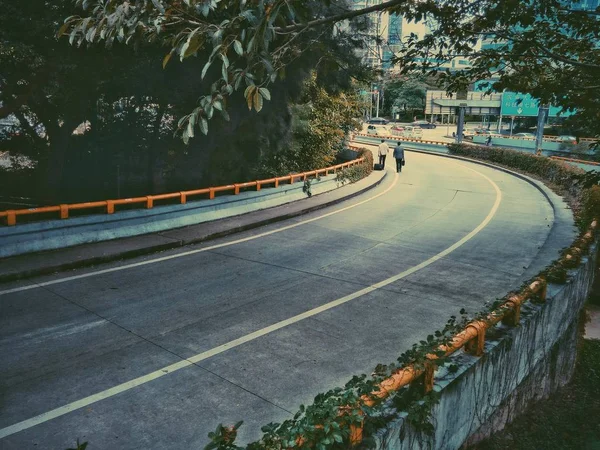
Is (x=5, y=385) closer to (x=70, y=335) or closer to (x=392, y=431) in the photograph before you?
(x=70, y=335)

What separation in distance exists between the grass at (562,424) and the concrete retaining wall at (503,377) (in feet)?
0.68

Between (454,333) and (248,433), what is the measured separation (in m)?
2.31

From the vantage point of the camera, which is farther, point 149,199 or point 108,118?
point 108,118

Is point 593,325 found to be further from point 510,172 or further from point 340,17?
point 510,172

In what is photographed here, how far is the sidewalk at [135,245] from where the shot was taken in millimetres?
10039

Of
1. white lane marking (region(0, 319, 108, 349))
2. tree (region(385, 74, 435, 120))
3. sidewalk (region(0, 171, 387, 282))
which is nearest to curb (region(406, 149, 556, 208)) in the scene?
sidewalk (region(0, 171, 387, 282))

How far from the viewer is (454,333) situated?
5.40 m

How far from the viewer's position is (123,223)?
1276 centimetres

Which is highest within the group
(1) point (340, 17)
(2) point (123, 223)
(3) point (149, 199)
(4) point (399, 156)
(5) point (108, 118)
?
(1) point (340, 17)

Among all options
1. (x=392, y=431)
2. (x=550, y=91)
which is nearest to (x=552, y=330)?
(x=550, y=91)

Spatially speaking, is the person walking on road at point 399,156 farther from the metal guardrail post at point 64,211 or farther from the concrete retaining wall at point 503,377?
the metal guardrail post at point 64,211

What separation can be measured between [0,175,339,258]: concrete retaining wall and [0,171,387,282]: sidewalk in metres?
0.19

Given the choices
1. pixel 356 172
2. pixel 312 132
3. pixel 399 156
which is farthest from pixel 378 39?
pixel 399 156

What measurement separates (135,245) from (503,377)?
8.43 m
